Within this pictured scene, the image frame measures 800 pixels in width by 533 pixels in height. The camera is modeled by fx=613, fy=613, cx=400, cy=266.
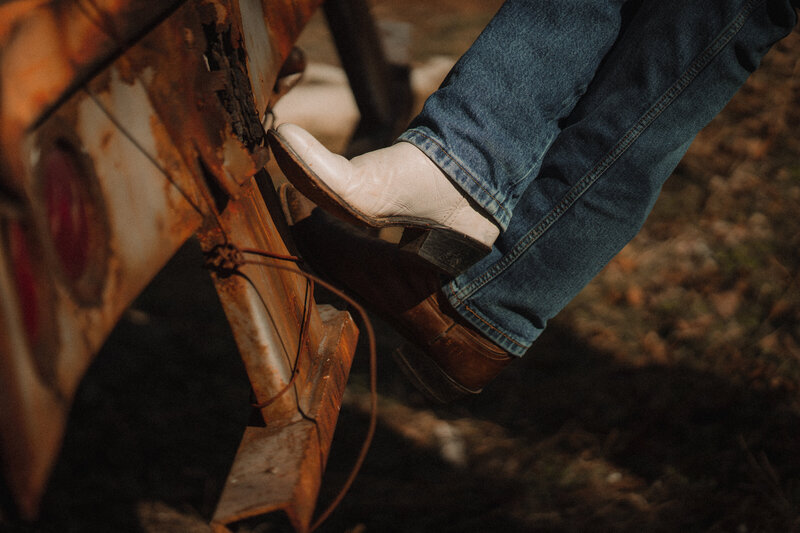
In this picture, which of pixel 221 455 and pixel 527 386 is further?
pixel 527 386

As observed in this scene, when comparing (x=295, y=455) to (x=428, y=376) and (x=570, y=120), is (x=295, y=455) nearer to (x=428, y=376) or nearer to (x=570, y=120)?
(x=428, y=376)

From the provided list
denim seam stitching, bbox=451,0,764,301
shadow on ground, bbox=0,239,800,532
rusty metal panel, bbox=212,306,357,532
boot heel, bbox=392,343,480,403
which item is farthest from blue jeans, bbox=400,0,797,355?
shadow on ground, bbox=0,239,800,532

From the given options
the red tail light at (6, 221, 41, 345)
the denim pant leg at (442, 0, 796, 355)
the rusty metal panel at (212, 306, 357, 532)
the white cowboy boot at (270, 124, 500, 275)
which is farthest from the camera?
the denim pant leg at (442, 0, 796, 355)

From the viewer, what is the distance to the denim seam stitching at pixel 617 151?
2.93ft

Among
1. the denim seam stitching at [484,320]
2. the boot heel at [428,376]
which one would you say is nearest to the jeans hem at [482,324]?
the denim seam stitching at [484,320]

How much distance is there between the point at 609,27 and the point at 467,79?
249mm

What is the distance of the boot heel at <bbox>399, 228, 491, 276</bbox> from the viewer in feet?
2.99

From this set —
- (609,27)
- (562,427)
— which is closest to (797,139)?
(562,427)

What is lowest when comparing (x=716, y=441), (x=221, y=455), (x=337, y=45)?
(x=221, y=455)

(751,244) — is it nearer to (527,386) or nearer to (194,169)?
(527,386)

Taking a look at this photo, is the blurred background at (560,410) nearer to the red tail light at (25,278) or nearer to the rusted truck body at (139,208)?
the rusted truck body at (139,208)

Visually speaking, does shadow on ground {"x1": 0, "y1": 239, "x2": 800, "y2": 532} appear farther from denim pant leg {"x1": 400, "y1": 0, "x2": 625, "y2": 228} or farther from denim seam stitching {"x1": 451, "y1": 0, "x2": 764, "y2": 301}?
denim pant leg {"x1": 400, "y1": 0, "x2": 625, "y2": 228}

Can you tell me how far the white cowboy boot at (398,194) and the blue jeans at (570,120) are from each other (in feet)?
0.09

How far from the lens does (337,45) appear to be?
75.1 inches
